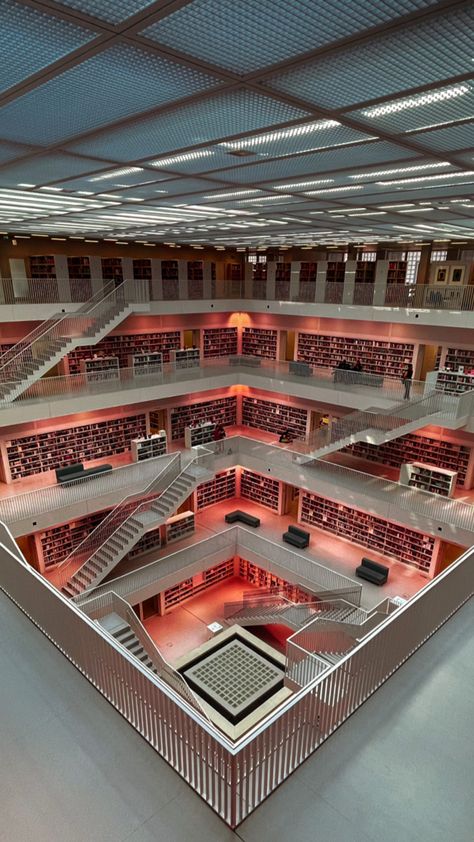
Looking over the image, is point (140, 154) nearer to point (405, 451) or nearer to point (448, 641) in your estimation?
point (448, 641)

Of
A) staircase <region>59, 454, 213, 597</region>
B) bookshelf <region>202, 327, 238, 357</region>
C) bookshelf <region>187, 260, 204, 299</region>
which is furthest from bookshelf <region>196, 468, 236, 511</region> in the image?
bookshelf <region>187, 260, 204, 299</region>

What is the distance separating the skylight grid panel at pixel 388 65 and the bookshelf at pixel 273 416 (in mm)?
15806

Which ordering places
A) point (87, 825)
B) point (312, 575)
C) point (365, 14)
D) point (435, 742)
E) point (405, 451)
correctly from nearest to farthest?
1. point (365, 14)
2. point (87, 825)
3. point (435, 742)
4. point (312, 575)
5. point (405, 451)

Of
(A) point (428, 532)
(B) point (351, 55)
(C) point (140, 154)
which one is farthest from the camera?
(A) point (428, 532)

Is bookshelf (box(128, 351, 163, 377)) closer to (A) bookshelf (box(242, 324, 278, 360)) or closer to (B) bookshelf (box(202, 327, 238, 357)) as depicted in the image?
(B) bookshelf (box(202, 327, 238, 357))

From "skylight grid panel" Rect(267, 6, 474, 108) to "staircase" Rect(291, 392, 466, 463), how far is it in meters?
10.8

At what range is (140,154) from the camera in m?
4.19

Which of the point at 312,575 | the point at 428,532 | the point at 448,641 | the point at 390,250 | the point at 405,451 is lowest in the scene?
the point at 312,575

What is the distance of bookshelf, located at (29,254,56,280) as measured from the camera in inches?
576

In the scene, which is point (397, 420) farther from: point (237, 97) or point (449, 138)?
point (237, 97)

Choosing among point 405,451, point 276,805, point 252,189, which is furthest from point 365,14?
point 405,451

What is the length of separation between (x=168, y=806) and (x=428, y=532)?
11.1m

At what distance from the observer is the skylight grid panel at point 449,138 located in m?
3.41

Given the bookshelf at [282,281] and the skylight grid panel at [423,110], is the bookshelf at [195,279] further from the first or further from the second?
the skylight grid panel at [423,110]
